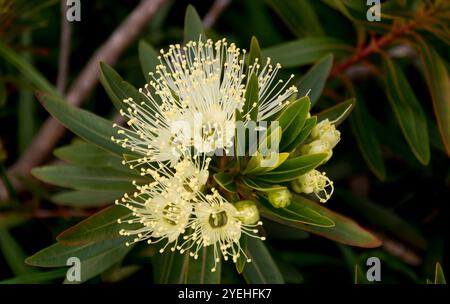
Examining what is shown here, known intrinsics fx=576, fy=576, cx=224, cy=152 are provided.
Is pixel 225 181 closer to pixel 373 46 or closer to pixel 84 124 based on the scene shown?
pixel 84 124

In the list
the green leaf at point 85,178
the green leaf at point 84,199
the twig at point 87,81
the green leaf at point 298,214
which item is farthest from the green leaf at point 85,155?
the green leaf at point 298,214

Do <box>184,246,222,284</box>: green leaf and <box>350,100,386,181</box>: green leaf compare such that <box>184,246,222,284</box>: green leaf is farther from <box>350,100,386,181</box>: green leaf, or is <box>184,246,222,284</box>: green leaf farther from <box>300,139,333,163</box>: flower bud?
<box>350,100,386,181</box>: green leaf

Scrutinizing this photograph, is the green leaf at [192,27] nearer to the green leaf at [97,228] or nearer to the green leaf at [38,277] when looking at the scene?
the green leaf at [97,228]

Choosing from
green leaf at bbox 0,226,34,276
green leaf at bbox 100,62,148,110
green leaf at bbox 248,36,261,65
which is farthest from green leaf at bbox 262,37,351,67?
green leaf at bbox 0,226,34,276

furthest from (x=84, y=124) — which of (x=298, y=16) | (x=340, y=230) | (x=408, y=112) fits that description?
(x=408, y=112)
